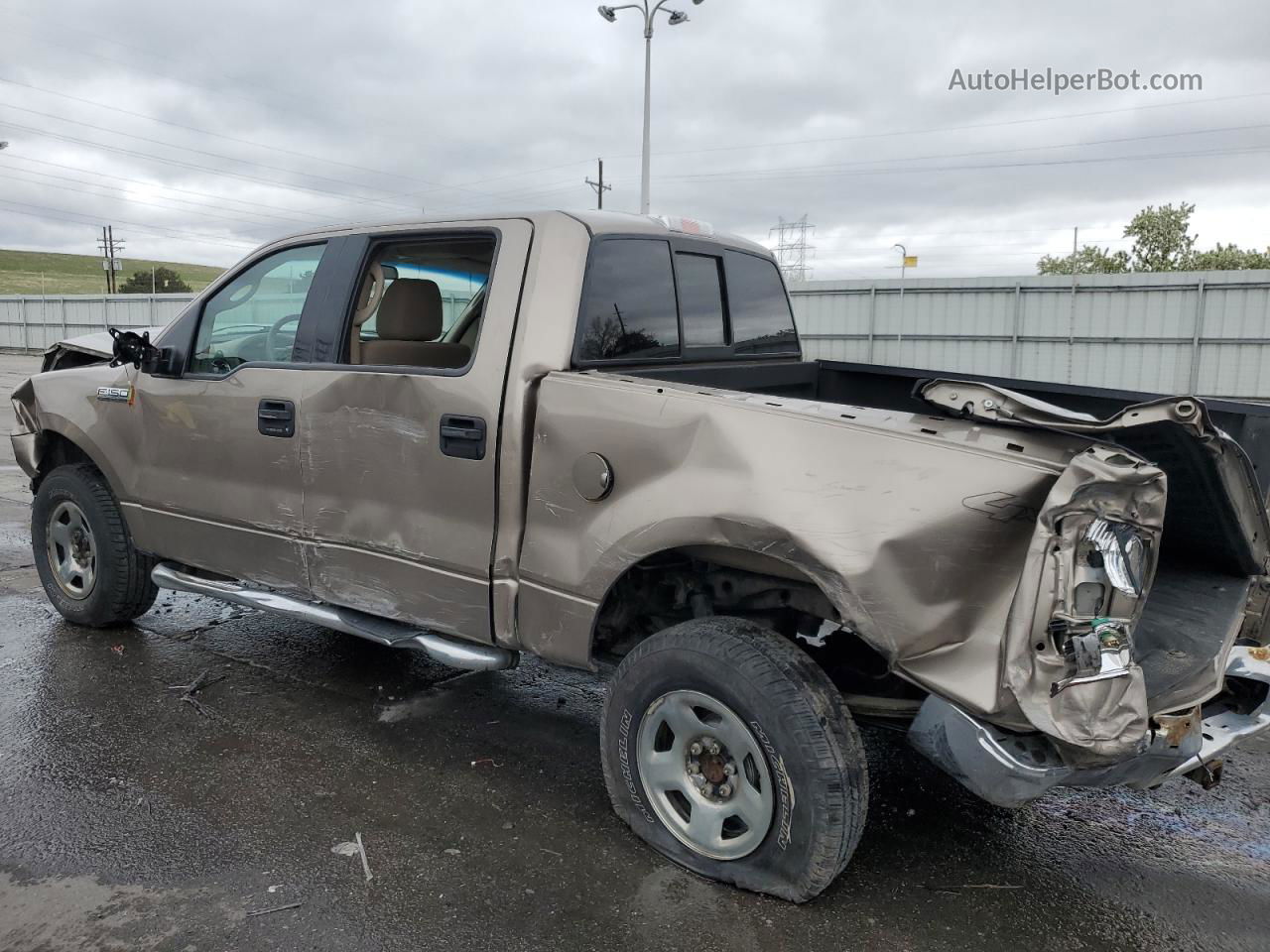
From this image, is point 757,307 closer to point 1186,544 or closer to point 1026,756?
point 1186,544

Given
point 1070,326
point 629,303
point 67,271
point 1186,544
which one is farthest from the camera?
point 67,271

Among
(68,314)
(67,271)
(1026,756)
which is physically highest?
(67,271)

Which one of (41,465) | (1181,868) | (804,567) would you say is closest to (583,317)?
(804,567)

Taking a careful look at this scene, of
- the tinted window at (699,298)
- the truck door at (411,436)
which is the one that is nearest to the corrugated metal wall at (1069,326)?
the tinted window at (699,298)

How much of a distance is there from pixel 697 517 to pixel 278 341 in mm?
2170

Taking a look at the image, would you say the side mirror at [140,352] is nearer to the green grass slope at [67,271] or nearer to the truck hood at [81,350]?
the truck hood at [81,350]

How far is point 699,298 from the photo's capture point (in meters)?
3.88

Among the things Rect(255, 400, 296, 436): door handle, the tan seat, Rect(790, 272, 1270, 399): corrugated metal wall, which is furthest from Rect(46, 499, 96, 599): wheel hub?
Rect(790, 272, 1270, 399): corrugated metal wall

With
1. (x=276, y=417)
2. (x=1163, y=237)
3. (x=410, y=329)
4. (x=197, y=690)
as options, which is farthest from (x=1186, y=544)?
(x=1163, y=237)

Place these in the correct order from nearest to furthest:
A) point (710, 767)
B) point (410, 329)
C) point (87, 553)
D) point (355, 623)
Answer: point (710, 767) → point (355, 623) → point (410, 329) → point (87, 553)

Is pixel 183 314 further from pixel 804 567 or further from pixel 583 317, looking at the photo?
pixel 804 567

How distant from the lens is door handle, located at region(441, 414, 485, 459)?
3094 millimetres

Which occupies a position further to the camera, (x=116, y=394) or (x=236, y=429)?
(x=116, y=394)

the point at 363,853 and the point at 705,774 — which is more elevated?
the point at 705,774
